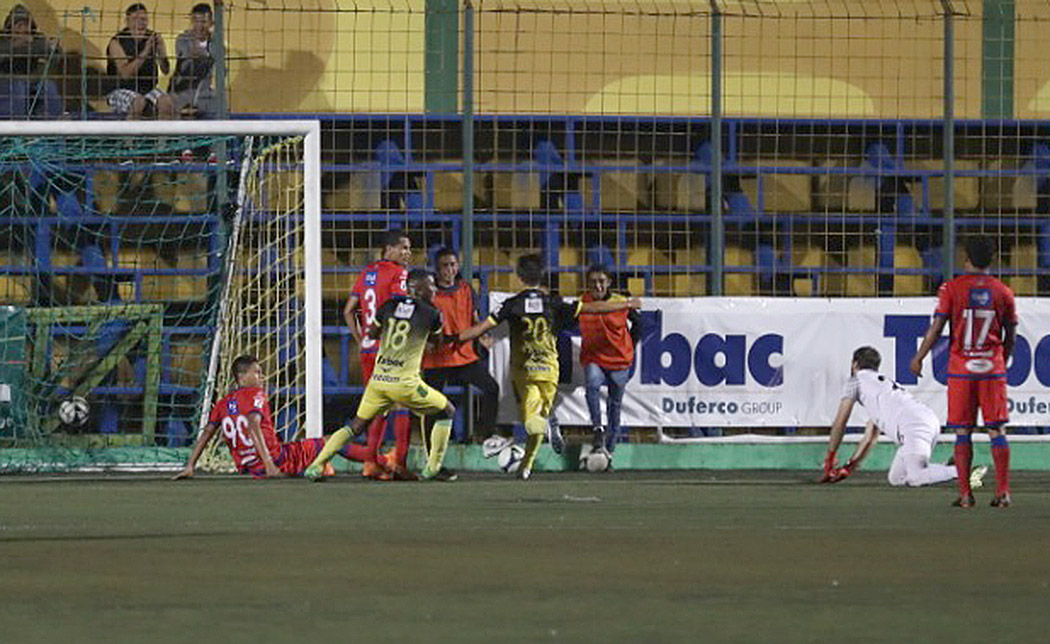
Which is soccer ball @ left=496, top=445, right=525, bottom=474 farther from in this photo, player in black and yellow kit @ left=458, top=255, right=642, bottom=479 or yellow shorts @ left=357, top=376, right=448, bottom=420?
yellow shorts @ left=357, top=376, right=448, bottom=420

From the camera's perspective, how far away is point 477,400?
19.9 metres

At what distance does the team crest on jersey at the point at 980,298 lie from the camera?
1448 cm

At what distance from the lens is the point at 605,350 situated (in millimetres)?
19453

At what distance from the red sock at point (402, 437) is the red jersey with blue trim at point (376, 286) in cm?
69

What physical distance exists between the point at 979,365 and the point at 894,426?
2.62 m

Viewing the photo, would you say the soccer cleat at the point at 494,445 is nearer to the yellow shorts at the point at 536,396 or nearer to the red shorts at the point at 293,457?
the yellow shorts at the point at 536,396

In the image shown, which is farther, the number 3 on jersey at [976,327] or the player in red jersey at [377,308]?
the player in red jersey at [377,308]

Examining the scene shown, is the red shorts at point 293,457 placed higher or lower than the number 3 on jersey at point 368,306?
lower

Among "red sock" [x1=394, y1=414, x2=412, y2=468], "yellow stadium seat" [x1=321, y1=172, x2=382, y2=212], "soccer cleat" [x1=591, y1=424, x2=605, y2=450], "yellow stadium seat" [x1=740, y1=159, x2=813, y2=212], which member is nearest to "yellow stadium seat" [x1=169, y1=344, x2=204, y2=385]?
"yellow stadium seat" [x1=321, y1=172, x2=382, y2=212]

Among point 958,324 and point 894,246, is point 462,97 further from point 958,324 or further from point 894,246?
point 958,324

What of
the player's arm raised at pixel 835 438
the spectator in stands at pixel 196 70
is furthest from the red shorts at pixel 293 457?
the spectator in stands at pixel 196 70

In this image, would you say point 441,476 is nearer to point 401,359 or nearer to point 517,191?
point 401,359

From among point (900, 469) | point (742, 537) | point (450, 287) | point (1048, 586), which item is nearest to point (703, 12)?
point (450, 287)

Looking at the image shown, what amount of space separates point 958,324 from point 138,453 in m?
7.48
